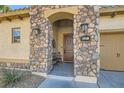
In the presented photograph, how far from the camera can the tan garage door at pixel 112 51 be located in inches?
387

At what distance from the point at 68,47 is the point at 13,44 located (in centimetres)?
382

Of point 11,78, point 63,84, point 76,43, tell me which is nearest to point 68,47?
point 76,43

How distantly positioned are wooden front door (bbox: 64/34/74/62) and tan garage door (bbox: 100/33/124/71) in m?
2.17

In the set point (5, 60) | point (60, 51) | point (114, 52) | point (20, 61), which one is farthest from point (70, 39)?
point (5, 60)

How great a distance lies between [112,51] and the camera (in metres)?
10.0

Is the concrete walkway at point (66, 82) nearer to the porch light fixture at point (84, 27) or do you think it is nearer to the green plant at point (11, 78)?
the green plant at point (11, 78)

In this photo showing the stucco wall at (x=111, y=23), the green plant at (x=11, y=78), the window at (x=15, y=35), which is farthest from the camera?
the window at (x=15, y=35)

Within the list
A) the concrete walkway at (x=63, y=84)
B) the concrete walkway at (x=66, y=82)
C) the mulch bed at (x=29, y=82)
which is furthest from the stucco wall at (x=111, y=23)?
the mulch bed at (x=29, y=82)

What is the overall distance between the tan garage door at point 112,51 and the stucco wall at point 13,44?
5.00m

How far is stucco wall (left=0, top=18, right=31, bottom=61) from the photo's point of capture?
962 cm

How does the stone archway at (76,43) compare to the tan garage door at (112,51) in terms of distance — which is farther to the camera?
the tan garage door at (112,51)

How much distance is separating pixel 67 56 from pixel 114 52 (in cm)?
323

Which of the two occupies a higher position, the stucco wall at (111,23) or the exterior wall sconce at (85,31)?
the stucco wall at (111,23)

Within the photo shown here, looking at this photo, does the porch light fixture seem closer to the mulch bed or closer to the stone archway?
the stone archway
